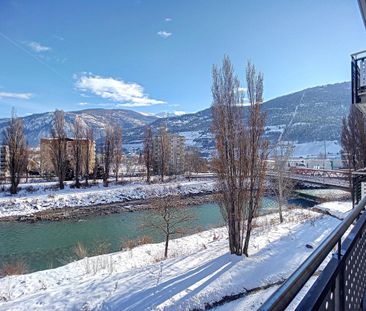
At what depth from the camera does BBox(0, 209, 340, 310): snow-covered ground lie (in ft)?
24.7

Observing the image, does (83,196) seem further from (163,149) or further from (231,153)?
(231,153)

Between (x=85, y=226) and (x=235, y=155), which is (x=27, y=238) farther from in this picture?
(x=235, y=155)

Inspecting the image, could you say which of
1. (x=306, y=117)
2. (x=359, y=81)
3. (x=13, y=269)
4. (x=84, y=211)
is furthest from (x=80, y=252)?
(x=306, y=117)

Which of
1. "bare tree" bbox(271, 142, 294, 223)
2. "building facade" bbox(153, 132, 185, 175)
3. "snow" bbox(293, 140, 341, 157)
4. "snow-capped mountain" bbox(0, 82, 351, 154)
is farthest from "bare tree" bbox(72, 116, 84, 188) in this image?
"snow" bbox(293, 140, 341, 157)

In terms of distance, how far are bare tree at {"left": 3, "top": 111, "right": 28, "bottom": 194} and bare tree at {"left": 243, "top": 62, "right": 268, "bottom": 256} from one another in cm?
2535

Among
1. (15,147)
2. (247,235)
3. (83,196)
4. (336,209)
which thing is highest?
(15,147)

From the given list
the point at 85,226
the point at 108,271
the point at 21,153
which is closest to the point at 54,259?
the point at 108,271

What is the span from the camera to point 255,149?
426 inches

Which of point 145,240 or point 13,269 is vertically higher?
point 145,240

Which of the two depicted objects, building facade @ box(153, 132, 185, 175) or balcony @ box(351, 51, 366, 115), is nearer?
balcony @ box(351, 51, 366, 115)

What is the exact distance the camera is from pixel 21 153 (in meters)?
30.1

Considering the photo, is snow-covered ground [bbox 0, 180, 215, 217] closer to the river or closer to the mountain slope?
the river

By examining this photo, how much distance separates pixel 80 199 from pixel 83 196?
772 mm

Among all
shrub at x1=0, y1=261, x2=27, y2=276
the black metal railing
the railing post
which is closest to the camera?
the black metal railing
